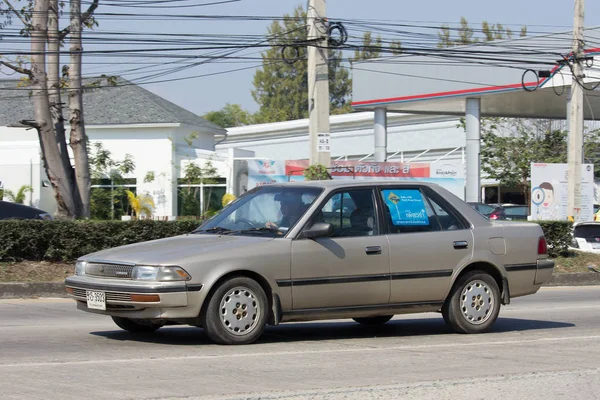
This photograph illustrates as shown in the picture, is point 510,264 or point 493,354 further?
point 510,264

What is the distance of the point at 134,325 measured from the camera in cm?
941

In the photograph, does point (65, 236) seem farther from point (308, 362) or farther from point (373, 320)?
point (308, 362)

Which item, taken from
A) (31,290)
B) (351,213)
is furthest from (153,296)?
(31,290)

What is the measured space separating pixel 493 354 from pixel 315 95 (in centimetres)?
1240

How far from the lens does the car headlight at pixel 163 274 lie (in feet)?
26.9

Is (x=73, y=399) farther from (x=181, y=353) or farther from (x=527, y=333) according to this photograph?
(x=527, y=333)

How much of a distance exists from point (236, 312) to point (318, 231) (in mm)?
1129

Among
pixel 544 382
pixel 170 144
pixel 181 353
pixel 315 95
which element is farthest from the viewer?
pixel 170 144

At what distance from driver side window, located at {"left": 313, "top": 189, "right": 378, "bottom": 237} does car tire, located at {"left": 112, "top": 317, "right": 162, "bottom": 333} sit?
2.05 metres

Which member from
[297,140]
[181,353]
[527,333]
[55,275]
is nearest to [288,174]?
[55,275]

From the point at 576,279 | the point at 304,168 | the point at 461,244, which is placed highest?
the point at 304,168

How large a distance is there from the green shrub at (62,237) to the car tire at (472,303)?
26.9 ft

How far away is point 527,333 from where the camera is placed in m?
10.3

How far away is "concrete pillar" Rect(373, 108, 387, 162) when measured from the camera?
3341 cm
